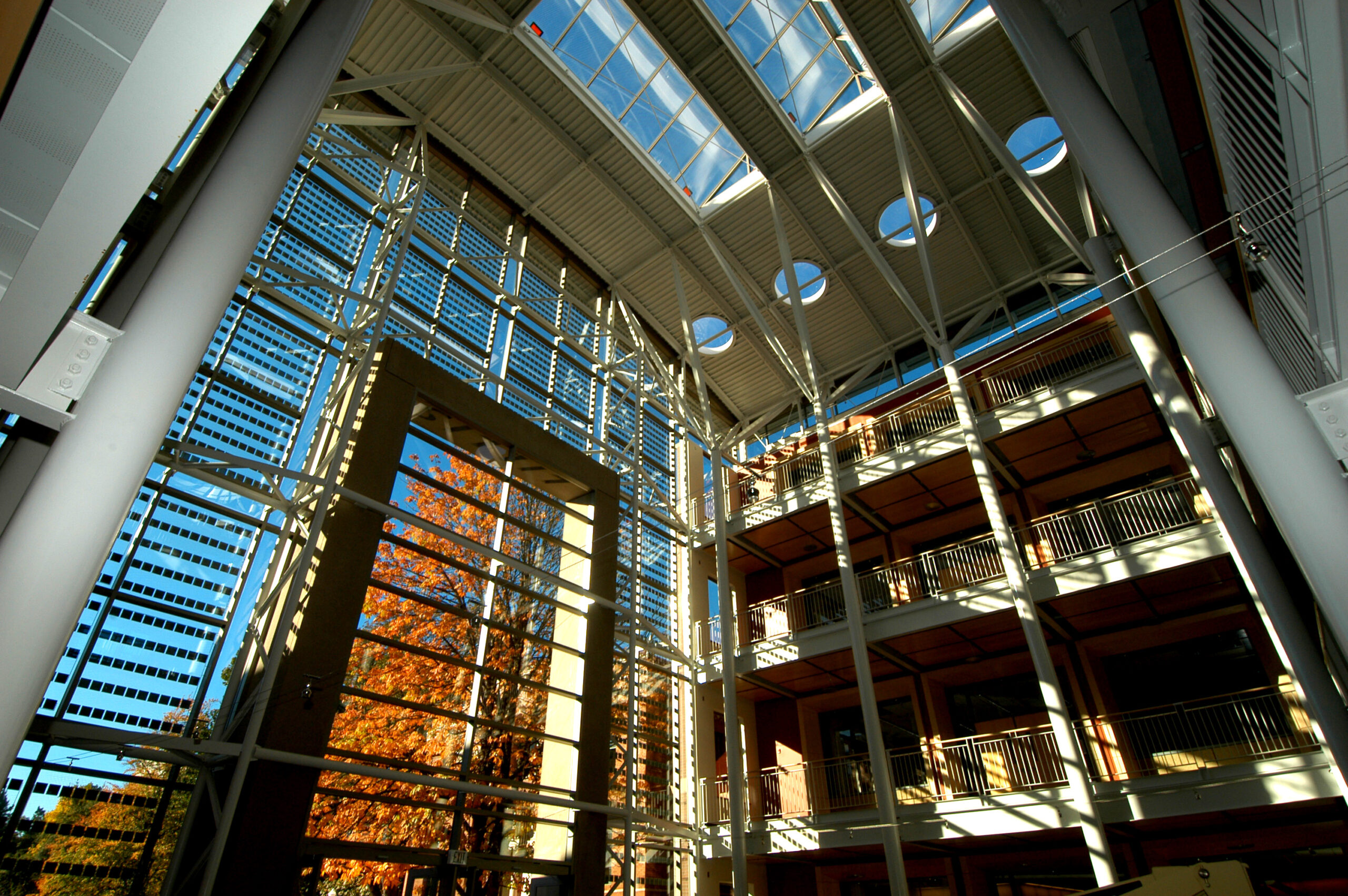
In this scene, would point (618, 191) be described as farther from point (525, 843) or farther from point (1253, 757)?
point (1253, 757)

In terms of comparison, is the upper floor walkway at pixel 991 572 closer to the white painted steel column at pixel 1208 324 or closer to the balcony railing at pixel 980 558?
the balcony railing at pixel 980 558

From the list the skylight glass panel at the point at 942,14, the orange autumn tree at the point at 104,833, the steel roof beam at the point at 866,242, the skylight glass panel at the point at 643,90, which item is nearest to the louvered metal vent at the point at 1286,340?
the steel roof beam at the point at 866,242

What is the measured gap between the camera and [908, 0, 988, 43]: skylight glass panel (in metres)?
18.0

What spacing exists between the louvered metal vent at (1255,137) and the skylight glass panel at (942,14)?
14.0 meters

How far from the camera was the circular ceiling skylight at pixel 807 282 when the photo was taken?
23.2 metres

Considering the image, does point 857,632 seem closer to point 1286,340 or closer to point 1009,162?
point 1286,340

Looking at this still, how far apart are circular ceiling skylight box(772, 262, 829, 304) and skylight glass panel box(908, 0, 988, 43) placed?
6.91 m

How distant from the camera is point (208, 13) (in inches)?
130

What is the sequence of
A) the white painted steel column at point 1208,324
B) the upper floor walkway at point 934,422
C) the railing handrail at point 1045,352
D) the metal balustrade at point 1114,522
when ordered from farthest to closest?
the railing handrail at point 1045,352 < the upper floor walkway at point 934,422 < the metal balustrade at point 1114,522 < the white painted steel column at point 1208,324

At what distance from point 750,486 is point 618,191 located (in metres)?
10.2

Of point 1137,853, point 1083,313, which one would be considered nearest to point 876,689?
point 1137,853

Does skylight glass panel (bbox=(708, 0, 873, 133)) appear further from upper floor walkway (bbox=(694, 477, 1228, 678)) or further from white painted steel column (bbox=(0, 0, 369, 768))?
white painted steel column (bbox=(0, 0, 369, 768))

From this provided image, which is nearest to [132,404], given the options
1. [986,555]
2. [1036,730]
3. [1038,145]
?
[1036,730]

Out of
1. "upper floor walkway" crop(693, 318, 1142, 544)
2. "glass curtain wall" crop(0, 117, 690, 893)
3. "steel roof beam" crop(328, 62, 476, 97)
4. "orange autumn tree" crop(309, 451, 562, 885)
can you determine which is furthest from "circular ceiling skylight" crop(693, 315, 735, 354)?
"steel roof beam" crop(328, 62, 476, 97)
